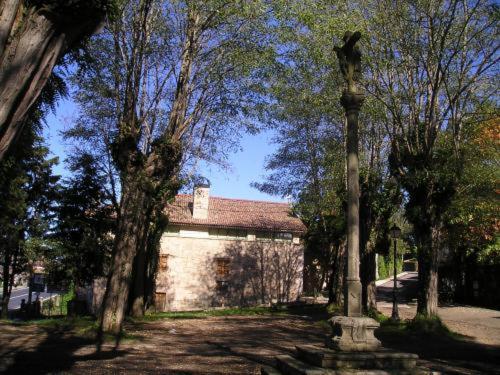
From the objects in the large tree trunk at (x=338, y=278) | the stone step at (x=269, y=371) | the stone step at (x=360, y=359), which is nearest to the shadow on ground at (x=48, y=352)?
the stone step at (x=269, y=371)

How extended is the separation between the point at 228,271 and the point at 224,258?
96cm

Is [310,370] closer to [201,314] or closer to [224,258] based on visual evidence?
[201,314]

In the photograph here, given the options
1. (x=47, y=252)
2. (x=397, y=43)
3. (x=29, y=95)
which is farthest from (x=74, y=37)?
(x=47, y=252)

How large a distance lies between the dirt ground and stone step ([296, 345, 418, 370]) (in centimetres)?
187

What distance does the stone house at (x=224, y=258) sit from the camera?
3234 cm

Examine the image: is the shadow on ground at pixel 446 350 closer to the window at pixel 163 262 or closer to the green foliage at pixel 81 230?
the green foliage at pixel 81 230

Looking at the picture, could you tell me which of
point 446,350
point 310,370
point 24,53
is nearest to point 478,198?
point 446,350

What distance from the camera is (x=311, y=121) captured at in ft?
80.2

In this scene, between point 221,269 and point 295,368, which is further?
point 221,269

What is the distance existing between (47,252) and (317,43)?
14585mm

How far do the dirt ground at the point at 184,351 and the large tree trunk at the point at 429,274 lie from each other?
145cm

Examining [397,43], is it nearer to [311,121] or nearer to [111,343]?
[311,121]

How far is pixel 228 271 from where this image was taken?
3378cm

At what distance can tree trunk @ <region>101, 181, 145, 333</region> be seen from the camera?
42.1 ft
